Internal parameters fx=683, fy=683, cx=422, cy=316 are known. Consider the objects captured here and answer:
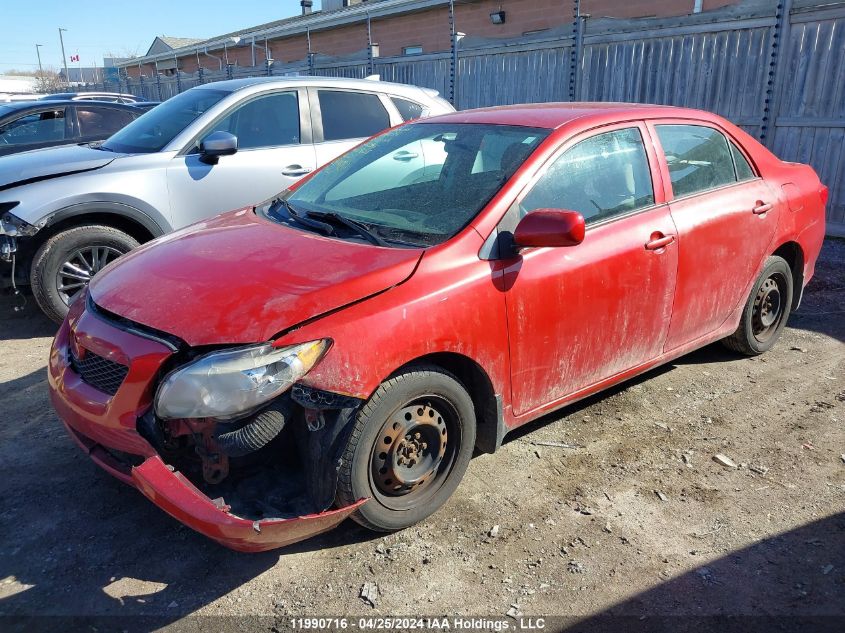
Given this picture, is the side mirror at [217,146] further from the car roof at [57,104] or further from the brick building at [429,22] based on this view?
the brick building at [429,22]

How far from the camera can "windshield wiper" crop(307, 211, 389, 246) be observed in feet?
10.2

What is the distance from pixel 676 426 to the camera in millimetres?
3916

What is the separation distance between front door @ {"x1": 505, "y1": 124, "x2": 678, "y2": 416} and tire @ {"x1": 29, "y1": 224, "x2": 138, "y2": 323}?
3.58m

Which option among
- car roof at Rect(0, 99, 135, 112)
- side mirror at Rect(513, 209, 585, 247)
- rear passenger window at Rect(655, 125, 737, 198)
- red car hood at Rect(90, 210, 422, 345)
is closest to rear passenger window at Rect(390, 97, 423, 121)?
rear passenger window at Rect(655, 125, 737, 198)

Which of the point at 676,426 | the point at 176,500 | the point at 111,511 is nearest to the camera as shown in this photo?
the point at 176,500

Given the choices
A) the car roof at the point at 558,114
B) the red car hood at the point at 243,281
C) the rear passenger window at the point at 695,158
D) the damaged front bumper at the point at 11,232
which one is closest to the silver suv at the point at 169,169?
the damaged front bumper at the point at 11,232

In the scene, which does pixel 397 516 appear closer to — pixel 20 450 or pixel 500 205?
pixel 500 205

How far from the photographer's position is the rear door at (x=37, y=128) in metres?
9.05

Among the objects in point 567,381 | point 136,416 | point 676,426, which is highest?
point 136,416

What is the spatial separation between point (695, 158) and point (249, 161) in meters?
3.60

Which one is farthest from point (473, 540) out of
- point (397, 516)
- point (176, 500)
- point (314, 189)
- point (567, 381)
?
point (314, 189)

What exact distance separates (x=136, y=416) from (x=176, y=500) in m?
0.42

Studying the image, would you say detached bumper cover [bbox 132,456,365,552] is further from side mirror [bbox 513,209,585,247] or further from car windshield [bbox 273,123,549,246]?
side mirror [bbox 513,209,585,247]

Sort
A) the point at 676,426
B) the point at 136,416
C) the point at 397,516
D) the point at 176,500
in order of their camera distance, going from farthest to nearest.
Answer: the point at 676,426, the point at 397,516, the point at 136,416, the point at 176,500
